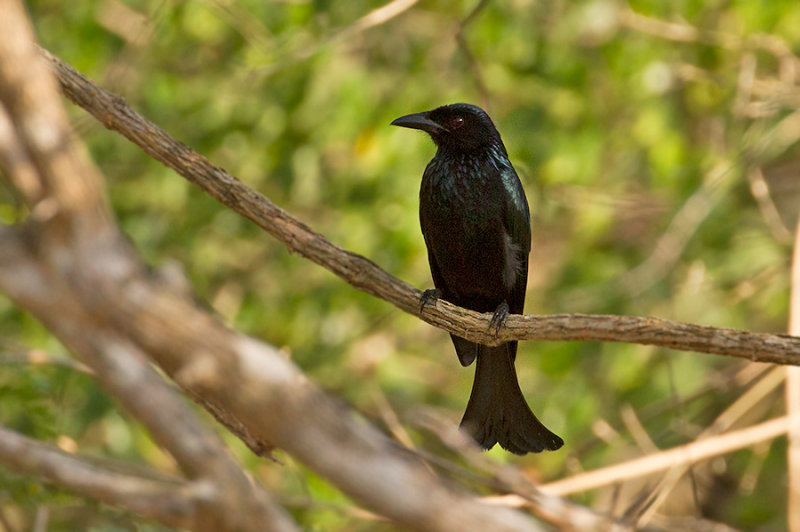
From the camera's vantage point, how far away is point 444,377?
739cm

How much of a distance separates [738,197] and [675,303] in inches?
27.8

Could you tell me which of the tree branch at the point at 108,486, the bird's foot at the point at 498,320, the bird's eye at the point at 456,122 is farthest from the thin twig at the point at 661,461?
the tree branch at the point at 108,486

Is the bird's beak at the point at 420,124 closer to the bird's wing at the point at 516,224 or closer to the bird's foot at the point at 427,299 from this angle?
the bird's wing at the point at 516,224

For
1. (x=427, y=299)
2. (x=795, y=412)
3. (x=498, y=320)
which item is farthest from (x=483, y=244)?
(x=795, y=412)

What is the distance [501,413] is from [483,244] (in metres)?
0.64

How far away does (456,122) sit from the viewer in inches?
157

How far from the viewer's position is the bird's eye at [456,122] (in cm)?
398

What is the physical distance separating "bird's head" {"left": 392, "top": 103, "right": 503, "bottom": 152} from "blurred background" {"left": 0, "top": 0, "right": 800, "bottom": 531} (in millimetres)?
382

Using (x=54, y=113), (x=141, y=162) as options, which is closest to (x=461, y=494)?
(x=54, y=113)

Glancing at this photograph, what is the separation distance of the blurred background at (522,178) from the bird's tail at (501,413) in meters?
0.74

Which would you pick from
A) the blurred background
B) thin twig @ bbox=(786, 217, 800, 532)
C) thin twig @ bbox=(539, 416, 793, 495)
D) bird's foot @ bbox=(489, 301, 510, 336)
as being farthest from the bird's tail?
thin twig @ bbox=(786, 217, 800, 532)

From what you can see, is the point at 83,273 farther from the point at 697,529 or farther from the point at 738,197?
the point at 738,197

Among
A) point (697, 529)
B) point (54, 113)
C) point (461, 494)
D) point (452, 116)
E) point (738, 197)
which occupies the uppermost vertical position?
point (738, 197)

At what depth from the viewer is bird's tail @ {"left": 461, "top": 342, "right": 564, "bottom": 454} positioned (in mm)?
3383
